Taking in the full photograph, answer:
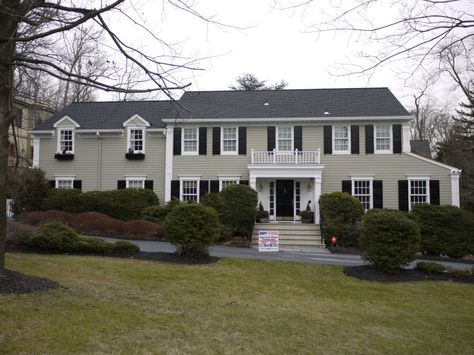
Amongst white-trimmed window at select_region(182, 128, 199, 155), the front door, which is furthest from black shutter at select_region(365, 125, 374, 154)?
white-trimmed window at select_region(182, 128, 199, 155)

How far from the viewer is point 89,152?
2534 centimetres

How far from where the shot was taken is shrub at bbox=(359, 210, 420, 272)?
34.8 feet

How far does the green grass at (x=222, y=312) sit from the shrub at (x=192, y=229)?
3.42ft

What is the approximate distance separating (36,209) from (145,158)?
667 centimetres

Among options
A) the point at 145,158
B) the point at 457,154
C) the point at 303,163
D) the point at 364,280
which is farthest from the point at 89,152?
the point at 457,154

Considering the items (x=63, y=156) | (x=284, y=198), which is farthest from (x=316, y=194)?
(x=63, y=156)

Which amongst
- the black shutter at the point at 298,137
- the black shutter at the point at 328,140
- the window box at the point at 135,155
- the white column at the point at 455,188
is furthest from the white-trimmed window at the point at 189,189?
the white column at the point at 455,188

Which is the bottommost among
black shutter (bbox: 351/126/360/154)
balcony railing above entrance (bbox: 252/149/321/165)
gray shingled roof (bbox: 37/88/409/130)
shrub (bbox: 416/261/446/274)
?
shrub (bbox: 416/261/446/274)

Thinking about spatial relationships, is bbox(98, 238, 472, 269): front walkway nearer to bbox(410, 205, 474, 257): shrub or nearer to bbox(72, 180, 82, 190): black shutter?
bbox(410, 205, 474, 257): shrub

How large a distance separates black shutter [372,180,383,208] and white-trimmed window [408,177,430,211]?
4.82 ft

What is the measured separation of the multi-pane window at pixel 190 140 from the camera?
24.3 metres

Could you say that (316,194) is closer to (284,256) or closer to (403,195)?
(403,195)

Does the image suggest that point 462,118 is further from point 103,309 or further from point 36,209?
point 103,309

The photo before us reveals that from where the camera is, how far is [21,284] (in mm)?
6875
